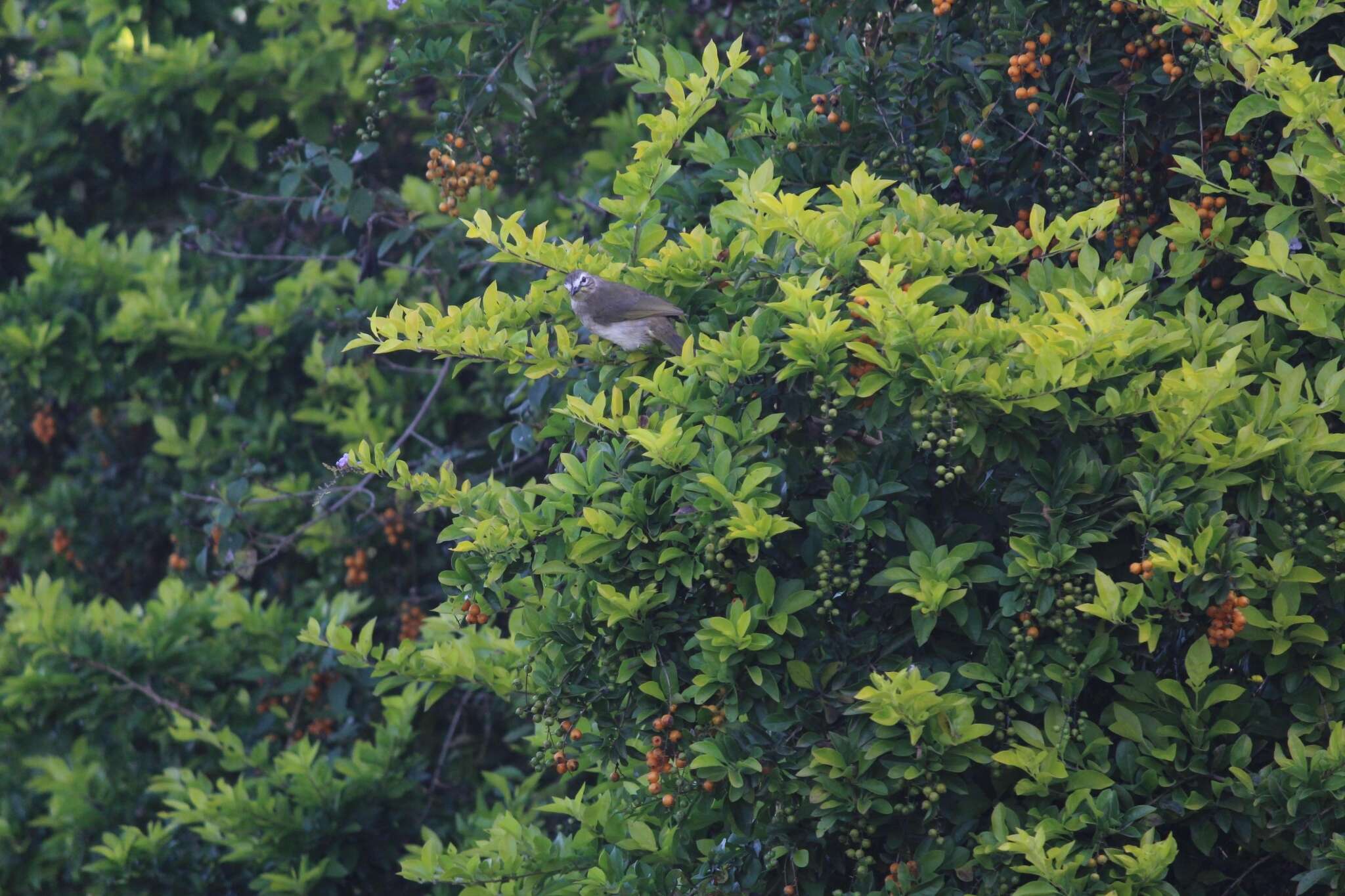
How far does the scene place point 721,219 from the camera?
354 centimetres

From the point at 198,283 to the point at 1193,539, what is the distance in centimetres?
498

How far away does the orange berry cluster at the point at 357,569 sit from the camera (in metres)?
5.73

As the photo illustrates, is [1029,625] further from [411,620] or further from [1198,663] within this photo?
[411,620]

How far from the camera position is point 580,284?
11.5ft

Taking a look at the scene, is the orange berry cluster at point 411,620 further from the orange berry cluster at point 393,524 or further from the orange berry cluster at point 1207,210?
the orange berry cluster at point 1207,210

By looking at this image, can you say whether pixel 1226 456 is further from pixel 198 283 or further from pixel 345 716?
pixel 198 283

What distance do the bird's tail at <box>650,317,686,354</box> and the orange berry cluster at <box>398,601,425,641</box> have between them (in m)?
2.31

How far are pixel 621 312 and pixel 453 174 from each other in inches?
45.9

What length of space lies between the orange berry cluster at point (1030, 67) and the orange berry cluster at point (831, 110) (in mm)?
440

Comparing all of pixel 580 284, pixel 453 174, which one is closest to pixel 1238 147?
pixel 580 284


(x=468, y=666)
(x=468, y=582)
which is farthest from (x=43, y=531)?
(x=468, y=582)

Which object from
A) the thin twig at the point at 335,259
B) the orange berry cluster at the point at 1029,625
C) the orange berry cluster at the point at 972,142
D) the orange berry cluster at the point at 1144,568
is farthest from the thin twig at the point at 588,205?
the orange berry cluster at the point at 1144,568

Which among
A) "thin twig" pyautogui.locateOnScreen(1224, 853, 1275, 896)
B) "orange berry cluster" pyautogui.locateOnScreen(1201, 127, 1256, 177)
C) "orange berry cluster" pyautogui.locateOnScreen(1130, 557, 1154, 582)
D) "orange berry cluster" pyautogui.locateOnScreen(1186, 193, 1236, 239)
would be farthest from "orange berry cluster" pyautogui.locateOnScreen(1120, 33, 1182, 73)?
→ "thin twig" pyautogui.locateOnScreen(1224, 853, 1275, 896)

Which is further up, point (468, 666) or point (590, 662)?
point (590, 662)
